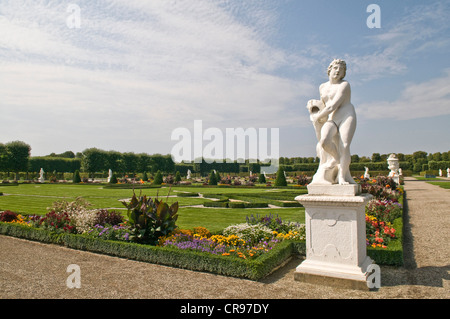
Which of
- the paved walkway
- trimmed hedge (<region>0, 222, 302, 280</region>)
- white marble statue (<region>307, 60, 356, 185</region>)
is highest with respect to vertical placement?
white marble statue (<region>307, 60, 356, 185</region>)

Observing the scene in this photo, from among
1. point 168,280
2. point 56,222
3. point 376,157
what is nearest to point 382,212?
point 168,280

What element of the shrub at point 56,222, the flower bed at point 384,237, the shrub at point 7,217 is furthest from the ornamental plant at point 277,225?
the shrub at point 7,217

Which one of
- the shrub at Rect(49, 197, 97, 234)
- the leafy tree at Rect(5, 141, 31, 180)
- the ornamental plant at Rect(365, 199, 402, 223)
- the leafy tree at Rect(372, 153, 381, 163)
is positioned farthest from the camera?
the leafy tree at Rect(372, 153, 381, 163)

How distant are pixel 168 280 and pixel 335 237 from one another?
262 cm

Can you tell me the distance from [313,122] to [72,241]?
5861 mm

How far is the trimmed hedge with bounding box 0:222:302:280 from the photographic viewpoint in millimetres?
4934

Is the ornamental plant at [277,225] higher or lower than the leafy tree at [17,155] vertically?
lower

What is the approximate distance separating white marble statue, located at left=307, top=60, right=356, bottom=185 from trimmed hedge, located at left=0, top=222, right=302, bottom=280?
1611 mm

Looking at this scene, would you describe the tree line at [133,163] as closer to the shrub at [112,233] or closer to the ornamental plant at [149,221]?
the shrub at [112,233]

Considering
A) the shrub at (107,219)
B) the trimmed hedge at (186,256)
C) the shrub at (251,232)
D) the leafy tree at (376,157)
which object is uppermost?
the leafy tree at (376,157)

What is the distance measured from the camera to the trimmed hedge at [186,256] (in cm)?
493

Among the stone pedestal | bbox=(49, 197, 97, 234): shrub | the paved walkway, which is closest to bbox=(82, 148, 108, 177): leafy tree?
bbox=(49, 197, 97, 234): shrub

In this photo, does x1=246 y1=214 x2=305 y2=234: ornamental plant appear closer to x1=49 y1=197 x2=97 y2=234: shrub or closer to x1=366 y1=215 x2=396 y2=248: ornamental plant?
x1=366 y1=215 x2=396 y2=248: ornamental plant

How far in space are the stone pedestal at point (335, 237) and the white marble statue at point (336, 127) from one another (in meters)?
0.24
